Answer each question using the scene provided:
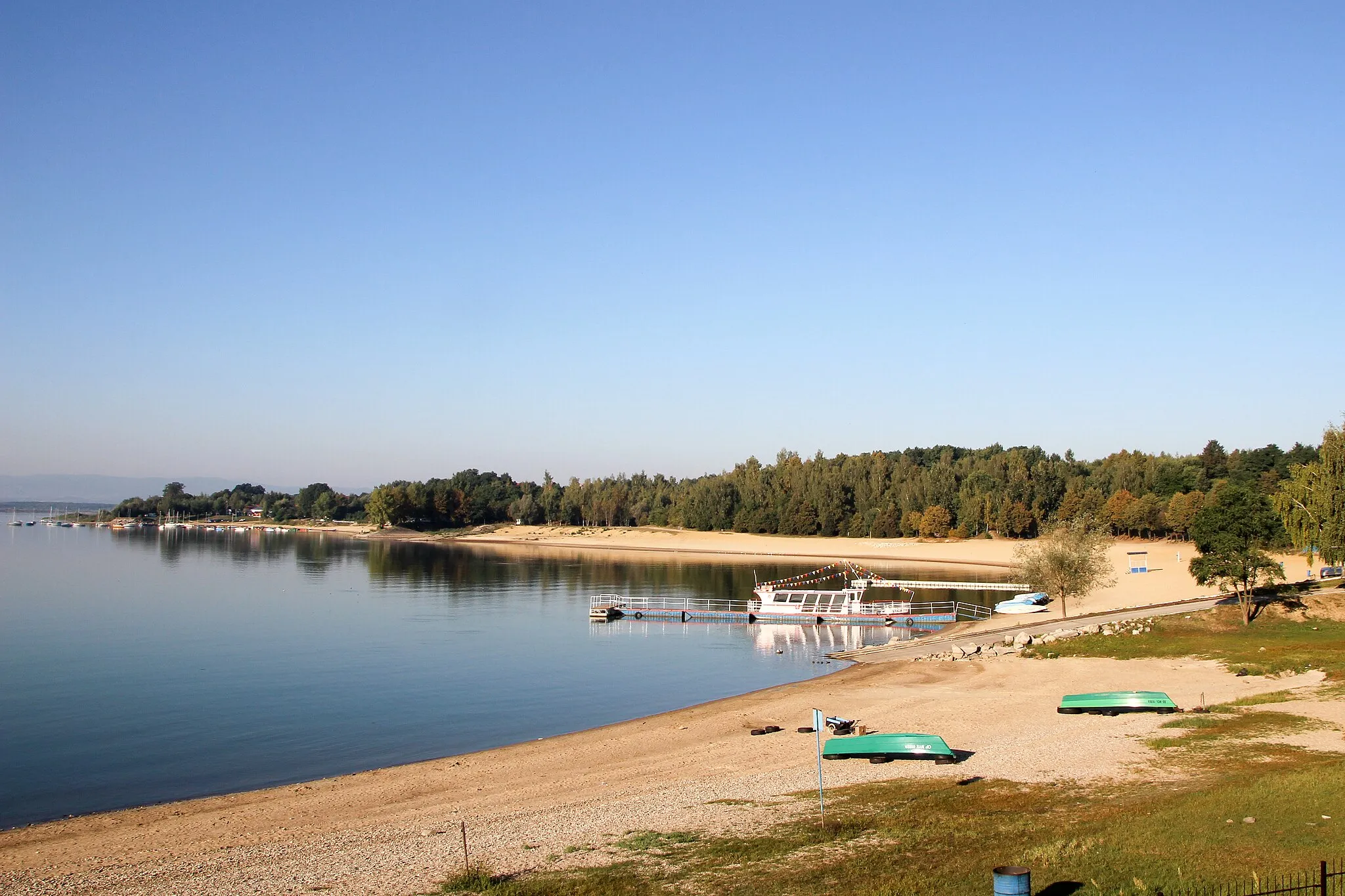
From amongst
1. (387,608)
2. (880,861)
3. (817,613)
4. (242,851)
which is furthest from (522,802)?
(387,608)

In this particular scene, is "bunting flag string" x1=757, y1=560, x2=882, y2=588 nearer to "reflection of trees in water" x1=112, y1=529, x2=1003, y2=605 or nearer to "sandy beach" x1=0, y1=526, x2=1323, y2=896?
"reflection of trees in water" x1=112, y1=529, x2=1003, y2=605

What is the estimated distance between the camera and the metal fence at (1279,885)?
512 inches

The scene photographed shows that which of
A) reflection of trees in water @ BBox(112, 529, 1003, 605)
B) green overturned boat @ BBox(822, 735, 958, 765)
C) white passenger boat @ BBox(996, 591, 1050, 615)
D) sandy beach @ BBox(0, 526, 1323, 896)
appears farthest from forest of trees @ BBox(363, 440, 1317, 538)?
green overturned boat @ BBox(822, 735, 958, 765)

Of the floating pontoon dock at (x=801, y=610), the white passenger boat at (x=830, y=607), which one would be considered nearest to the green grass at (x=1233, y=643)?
the floating pontoon dock at (x=801, y=610)

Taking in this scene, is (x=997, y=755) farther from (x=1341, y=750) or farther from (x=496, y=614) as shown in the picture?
(x=496, y=614)

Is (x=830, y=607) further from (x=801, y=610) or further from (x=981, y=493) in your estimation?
(x=981, y=493)

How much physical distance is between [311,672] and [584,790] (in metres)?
29.6

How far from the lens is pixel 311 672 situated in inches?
2023

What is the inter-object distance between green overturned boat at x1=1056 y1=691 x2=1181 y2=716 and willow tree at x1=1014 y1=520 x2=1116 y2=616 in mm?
32917

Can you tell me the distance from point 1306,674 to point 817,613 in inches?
1640

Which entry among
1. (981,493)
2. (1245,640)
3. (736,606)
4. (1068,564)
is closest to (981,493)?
(981,493)

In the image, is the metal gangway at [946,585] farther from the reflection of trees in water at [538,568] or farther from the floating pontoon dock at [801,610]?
the floating pontoon dock at [801,610]

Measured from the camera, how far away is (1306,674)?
34.9 m

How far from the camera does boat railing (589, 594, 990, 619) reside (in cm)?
7475
